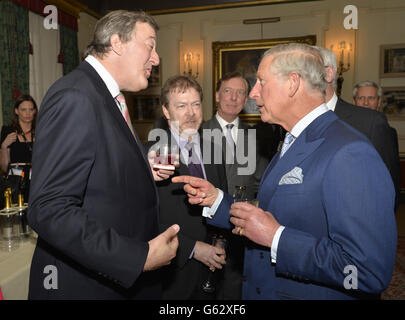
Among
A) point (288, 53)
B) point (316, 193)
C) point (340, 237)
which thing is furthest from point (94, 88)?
point (340, 237)

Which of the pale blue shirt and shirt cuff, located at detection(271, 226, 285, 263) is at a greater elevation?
the pale blue shirt

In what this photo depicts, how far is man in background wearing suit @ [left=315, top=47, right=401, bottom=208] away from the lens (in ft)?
8.15

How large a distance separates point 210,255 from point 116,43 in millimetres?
1432

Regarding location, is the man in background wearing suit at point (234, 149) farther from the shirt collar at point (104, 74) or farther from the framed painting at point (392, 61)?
the framed painting at point (392, 61)

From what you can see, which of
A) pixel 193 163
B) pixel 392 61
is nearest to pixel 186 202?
pixel 193 163

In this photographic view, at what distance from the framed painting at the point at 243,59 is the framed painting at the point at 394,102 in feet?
9.73

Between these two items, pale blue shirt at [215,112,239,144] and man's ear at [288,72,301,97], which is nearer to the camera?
man's ear at [288,72,301,97]

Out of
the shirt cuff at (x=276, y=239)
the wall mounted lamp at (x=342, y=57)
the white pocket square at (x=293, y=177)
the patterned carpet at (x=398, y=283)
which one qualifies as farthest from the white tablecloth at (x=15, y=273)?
the wall mounted lamp at (x=342, y=57)

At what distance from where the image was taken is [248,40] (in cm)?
768

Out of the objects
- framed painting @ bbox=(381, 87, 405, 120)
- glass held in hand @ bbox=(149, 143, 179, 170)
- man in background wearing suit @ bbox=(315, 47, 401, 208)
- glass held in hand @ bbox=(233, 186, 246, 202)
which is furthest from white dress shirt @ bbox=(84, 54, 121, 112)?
framed painting @ bbox=(381, 87, 405, 120)

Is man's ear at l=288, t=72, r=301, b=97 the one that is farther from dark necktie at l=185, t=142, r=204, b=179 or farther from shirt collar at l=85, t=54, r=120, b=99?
dark necktie at l=185, t=142, r=204, b=179

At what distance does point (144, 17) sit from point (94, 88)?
49 cm

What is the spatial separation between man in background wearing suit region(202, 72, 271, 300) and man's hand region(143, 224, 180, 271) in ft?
5.14
